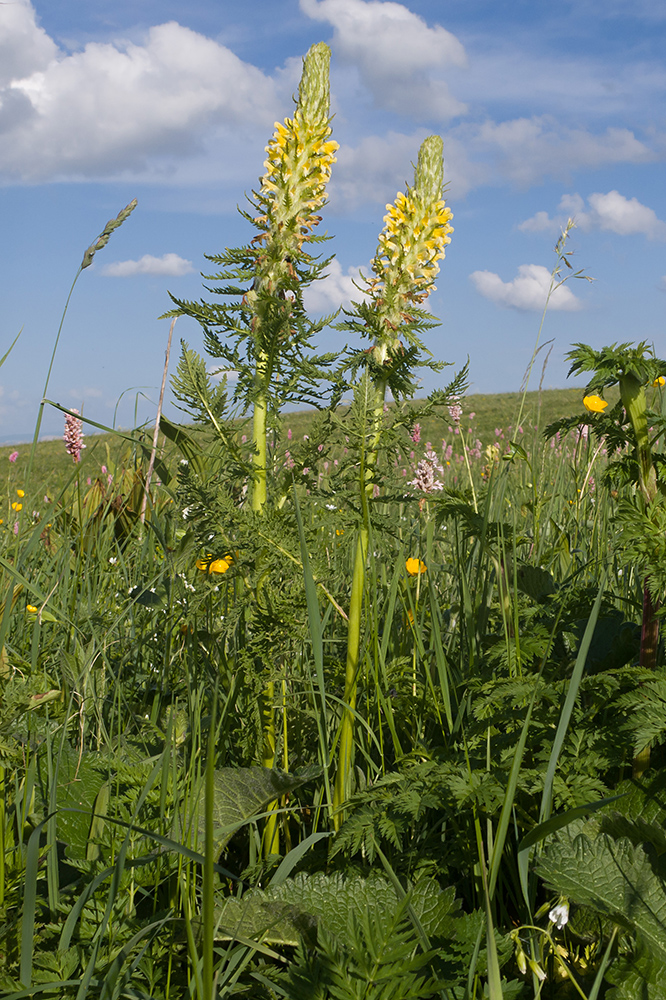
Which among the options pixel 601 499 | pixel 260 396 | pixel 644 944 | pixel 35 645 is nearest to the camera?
pixel 644 944

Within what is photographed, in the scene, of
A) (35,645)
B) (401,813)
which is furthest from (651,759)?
(35,645)

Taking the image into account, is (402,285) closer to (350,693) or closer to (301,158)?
(301,158)

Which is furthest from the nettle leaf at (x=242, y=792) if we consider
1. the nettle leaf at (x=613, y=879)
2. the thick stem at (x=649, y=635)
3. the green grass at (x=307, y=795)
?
the thick stem at (x=649, y=635)

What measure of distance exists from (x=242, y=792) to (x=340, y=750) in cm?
23

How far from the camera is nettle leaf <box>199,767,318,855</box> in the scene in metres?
1.43

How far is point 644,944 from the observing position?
105 cm

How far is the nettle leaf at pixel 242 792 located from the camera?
1.43 m

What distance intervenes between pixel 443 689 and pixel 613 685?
37 cm

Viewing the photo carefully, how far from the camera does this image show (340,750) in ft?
5.08

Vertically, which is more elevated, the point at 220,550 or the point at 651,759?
the point at 220,550

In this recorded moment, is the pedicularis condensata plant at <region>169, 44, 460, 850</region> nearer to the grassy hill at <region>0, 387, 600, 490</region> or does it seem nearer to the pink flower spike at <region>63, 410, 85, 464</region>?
the pink flower spike at <region>63, 410, 85, 464</region>

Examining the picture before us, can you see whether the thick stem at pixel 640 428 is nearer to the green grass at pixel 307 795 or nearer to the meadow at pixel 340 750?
the meadow at pixel 340 750

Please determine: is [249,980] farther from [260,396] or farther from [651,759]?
[260,396]

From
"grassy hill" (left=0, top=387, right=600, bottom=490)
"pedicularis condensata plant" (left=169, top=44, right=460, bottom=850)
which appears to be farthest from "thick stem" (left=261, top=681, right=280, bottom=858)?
"grassy hill" (left=0, top=387, right=600, bottom=490)
